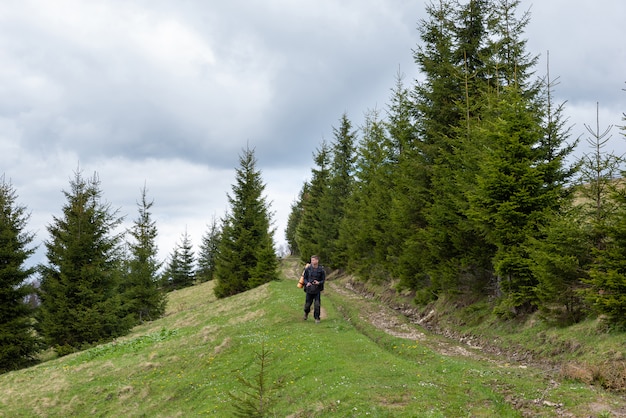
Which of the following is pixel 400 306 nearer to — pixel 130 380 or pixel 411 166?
pixel 411 166

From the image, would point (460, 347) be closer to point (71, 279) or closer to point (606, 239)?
point (606, 239)

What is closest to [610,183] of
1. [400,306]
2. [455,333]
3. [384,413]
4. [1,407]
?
[455,333]

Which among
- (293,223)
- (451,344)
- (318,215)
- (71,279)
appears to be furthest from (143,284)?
(293,223)

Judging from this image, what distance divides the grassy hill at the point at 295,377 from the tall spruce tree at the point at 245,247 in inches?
597

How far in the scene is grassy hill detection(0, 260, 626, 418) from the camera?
9820 millimetres

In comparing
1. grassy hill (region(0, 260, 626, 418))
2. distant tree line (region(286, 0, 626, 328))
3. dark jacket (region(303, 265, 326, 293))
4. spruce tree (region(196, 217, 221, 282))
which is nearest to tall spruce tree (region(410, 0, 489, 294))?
distant tree line (region(286, 0, 626, 328))

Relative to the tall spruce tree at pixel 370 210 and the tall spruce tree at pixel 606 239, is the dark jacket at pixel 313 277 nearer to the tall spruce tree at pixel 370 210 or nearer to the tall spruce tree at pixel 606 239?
the tall spruce tree at pixel 606 239

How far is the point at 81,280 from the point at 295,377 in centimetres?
2719

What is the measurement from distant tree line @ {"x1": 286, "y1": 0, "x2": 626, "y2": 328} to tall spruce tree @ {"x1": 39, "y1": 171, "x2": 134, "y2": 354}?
945 inches

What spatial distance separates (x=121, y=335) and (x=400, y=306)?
937 inches

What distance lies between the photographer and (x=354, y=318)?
24438 millimetres

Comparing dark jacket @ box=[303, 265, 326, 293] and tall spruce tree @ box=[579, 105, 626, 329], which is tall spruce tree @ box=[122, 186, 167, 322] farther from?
tall spruce tree @ box=[579, 105, 626, 329]

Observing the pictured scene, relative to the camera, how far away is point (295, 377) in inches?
526

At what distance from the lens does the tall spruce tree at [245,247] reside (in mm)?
43531
